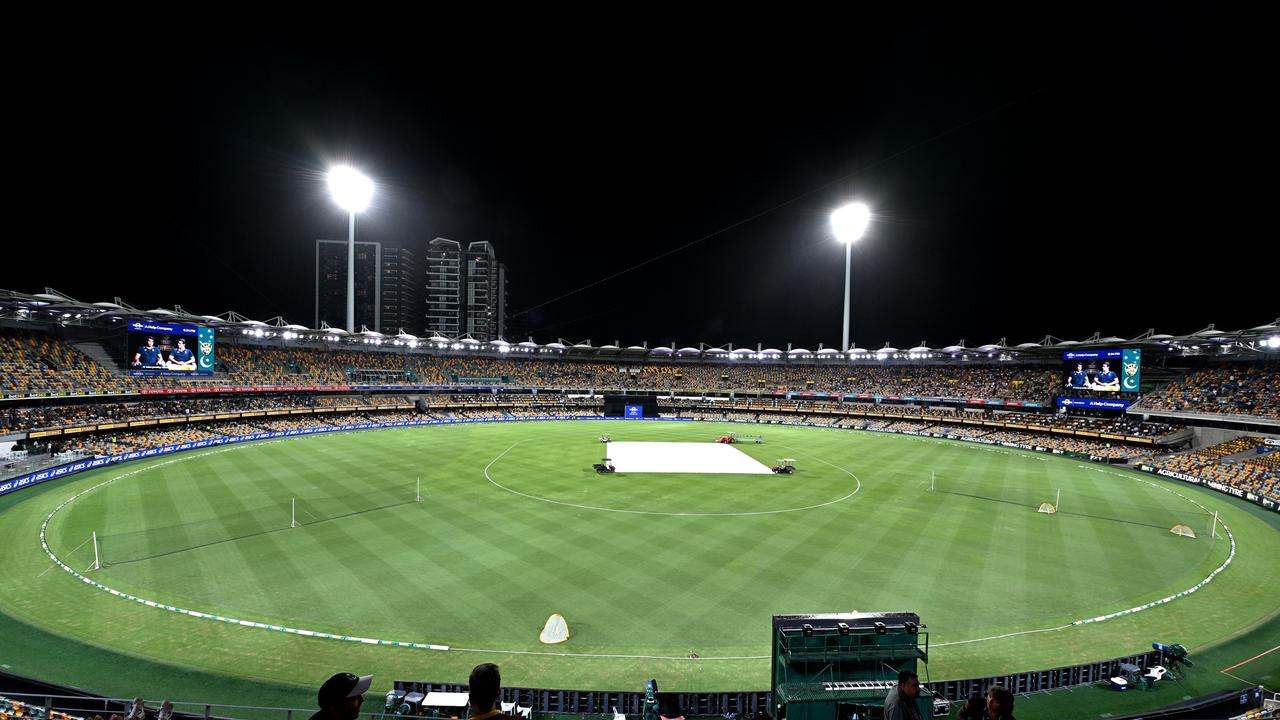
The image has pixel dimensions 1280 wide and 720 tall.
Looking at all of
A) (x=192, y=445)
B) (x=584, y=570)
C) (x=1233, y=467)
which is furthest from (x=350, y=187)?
(x=1233, y=467)

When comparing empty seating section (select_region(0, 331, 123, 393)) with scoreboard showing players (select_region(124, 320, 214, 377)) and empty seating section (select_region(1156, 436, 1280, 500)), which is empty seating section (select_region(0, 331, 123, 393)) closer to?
scoreboard showing players (select_region(124, 320, 214, 377))

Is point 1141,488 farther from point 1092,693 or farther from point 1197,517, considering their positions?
point 1092,693

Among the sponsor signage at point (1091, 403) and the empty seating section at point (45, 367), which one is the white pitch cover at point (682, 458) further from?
the empty seating section at point (45, 367)

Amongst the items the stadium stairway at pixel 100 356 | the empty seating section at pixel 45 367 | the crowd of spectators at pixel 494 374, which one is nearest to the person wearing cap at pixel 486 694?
the empty seating section at pixel 45 367

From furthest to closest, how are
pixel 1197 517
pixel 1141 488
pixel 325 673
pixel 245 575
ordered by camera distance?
pixel 1141 488
pixel 1197 517
pixel 245 575
pixel 325 673

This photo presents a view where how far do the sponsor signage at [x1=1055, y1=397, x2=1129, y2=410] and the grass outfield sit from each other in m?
17.9

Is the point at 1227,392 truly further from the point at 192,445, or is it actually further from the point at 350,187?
the point at 192,445

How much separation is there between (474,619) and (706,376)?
73.2 m

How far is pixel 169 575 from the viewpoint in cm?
1627

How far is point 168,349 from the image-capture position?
43031 millimetres

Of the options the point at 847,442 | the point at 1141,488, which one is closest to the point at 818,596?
the point at 1141,488

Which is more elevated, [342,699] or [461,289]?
[461,289]

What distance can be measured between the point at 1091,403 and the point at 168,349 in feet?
292

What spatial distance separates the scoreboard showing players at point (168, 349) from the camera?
136 ft
